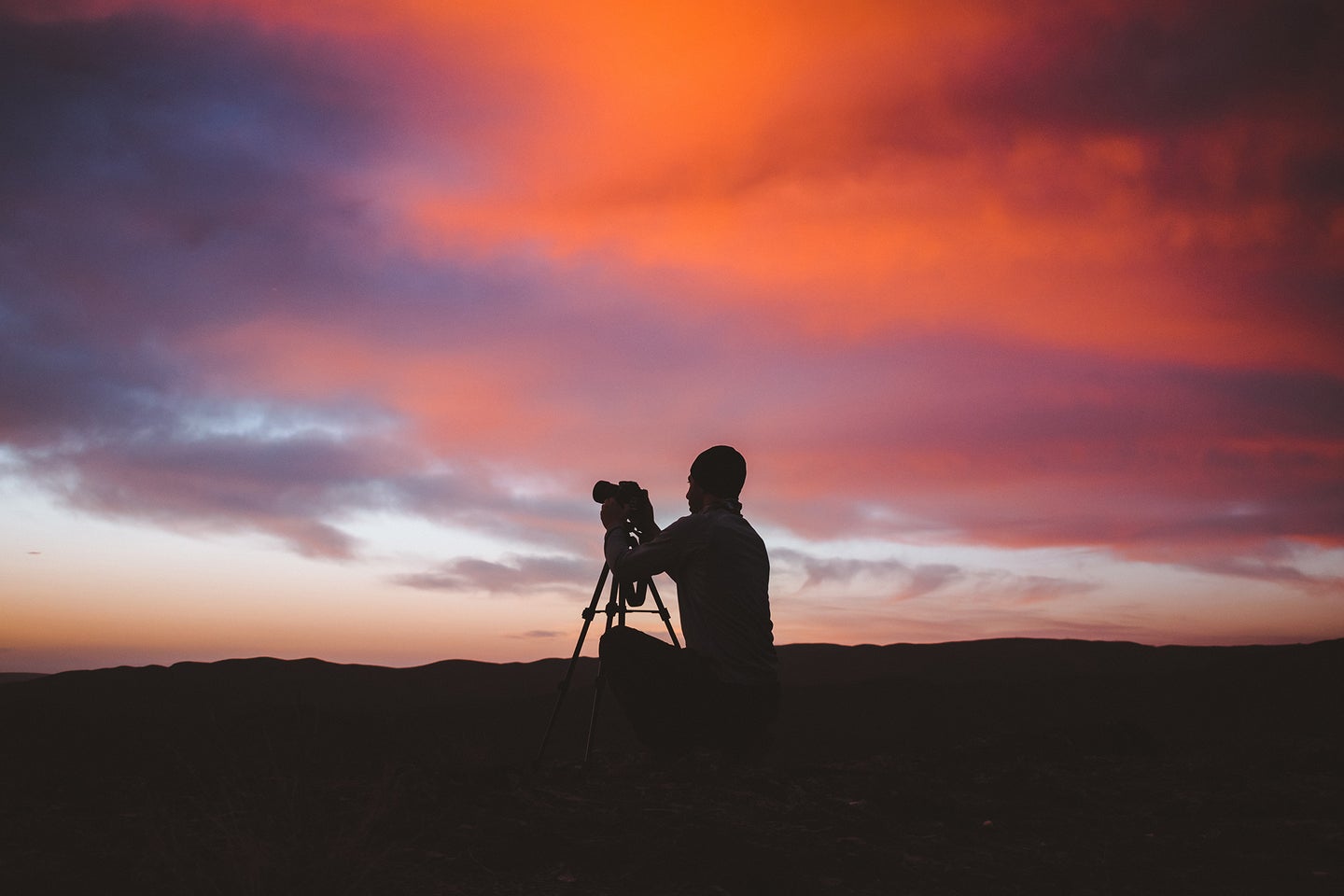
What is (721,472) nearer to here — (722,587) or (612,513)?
(722,587)

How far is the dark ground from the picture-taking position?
3559mm

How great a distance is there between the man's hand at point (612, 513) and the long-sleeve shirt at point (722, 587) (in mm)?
850

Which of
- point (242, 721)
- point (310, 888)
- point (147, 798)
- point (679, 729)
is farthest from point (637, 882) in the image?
point (242, 721)

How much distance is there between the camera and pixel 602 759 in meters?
6.45

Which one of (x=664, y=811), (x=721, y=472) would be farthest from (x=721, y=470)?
(x=664, y=811)

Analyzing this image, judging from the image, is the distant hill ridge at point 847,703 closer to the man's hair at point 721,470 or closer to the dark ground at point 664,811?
the dark ground at point 664,811

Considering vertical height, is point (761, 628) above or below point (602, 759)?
above

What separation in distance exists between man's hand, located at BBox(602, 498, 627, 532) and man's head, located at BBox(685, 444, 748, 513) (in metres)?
0.84

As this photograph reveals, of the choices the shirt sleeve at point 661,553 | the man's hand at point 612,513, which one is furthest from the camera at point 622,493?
the shirt sleeve at point 661,553

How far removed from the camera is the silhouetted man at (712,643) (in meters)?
5.16

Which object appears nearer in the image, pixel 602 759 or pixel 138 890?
pixel 138 890

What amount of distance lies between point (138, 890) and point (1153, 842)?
476 centimetres

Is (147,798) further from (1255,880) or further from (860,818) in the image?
(1255,880)

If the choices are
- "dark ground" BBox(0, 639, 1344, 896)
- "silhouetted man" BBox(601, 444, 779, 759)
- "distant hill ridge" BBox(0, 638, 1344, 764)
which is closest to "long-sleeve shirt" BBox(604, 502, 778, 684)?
"silhouetted man" BBox(601, 444, 779, 759)
